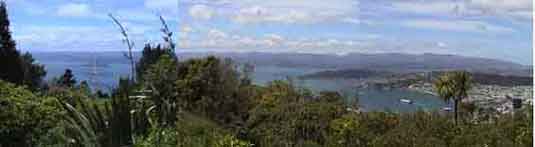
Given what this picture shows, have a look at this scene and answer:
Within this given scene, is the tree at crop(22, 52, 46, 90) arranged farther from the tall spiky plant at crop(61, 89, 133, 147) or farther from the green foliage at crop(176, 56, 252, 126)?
the green foliage at crop(176, 56, 252, 126)

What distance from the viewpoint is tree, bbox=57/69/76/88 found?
318cm

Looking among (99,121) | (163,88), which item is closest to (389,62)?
(163,88)

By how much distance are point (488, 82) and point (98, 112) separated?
5.24ft

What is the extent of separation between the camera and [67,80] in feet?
10.5

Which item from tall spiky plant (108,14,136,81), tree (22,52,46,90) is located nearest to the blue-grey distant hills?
tall spiky plant (108,14,136,81)

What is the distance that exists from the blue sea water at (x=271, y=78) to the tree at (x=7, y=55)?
0.33ft

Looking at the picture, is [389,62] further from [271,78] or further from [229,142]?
[229,142]

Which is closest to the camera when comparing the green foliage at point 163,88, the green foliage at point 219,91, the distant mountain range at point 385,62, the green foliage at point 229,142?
the distant mountain range at point 385,62

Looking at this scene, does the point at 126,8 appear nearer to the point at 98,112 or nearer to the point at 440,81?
the point at 98,112

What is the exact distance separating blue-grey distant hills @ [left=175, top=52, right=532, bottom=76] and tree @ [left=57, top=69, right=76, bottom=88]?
747mm

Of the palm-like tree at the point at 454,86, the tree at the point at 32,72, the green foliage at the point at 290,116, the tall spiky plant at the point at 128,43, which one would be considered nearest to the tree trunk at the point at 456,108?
the palm-like tree at the point at 454,86

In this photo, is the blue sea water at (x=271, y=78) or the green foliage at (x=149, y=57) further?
the green foliage at (x=149, y=57)

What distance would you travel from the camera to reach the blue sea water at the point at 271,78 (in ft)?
8.73

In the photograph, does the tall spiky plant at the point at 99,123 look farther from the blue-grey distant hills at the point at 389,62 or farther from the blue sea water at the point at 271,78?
the blue-grey distant hills at the point at 389,62
